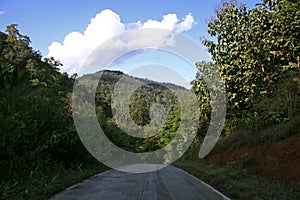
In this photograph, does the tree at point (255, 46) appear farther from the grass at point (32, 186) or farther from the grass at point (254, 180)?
the grass at point (32, 186)

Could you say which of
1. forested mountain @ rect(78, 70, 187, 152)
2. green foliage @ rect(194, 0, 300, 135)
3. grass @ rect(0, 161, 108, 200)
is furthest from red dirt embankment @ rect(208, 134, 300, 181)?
forested mountain @ rect(78, 70, 187, 152)

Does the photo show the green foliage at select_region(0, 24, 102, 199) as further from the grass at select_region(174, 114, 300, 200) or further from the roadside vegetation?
the grass at select_region(174, 114, 300, 200)

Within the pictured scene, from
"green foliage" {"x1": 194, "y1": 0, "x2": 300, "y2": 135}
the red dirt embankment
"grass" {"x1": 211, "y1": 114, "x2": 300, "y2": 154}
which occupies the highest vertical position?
"green foliage" {"x1": 194, "y1": 0, "x2": 300, "y2": 135}

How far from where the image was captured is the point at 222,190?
10.3 metres

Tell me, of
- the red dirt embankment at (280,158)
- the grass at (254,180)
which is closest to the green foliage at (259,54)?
the grass at (254,180)

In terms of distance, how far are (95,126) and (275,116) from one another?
1447cm

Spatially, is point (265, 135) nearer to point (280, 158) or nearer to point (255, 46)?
point (280, 158)

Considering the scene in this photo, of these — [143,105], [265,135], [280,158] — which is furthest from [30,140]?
[143,105]

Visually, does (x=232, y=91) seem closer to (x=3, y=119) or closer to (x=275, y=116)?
(x=275, y=116)

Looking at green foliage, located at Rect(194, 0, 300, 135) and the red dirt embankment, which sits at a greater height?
green foliage, located at Rect(194, 0, 300, 135)

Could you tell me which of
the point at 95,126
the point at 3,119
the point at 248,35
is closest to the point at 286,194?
the point at 3,119

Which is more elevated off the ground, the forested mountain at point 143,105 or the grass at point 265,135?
the forested mountain at point 143,105

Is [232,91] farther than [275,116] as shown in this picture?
Yes

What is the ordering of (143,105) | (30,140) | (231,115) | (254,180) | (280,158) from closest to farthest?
(254,180) → (30,140) → (280,158) → (231,115) → (143,105)
